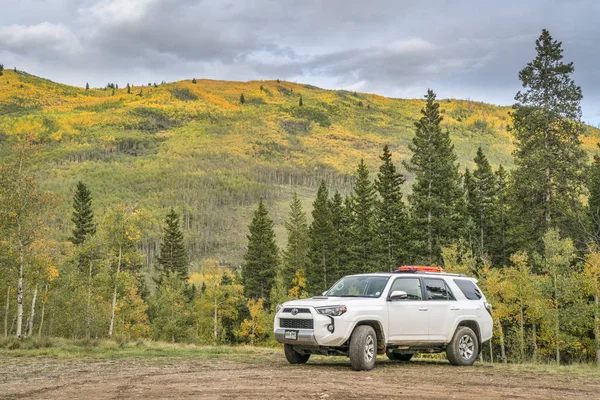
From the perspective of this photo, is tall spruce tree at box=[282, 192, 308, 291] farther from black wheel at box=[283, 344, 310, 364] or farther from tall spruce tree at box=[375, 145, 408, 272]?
black wheel at box=[283, 344, 310, 364]

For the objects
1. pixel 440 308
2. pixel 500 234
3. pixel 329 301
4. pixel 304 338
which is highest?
pixel 500 234

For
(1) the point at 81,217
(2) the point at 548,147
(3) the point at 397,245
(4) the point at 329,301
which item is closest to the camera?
(4) the point at 329,301

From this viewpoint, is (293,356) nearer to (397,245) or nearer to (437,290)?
(437,290)

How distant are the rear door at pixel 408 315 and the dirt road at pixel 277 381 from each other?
0.77 meters

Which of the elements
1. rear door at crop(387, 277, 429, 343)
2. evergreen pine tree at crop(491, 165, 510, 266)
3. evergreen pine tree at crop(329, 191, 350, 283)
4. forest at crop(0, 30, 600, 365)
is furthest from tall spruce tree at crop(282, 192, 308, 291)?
rear door at crop(387, 277, 429, 343)

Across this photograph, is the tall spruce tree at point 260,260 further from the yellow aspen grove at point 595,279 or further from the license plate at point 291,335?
the license plate at point 291,335

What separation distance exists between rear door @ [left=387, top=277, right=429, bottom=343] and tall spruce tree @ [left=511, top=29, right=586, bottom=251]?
74.6 ft

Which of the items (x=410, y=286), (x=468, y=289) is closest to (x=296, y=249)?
(x=468, y=289)

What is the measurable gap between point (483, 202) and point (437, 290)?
51067mm

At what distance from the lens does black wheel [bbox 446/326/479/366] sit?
1336 cm

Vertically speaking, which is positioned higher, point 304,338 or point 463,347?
point 304,338

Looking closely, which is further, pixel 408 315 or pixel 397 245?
pixel 397 245

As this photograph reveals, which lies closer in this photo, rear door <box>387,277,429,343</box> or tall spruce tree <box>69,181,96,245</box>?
rear door <box>387,277,429,343</box>

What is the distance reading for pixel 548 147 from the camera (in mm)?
34000
